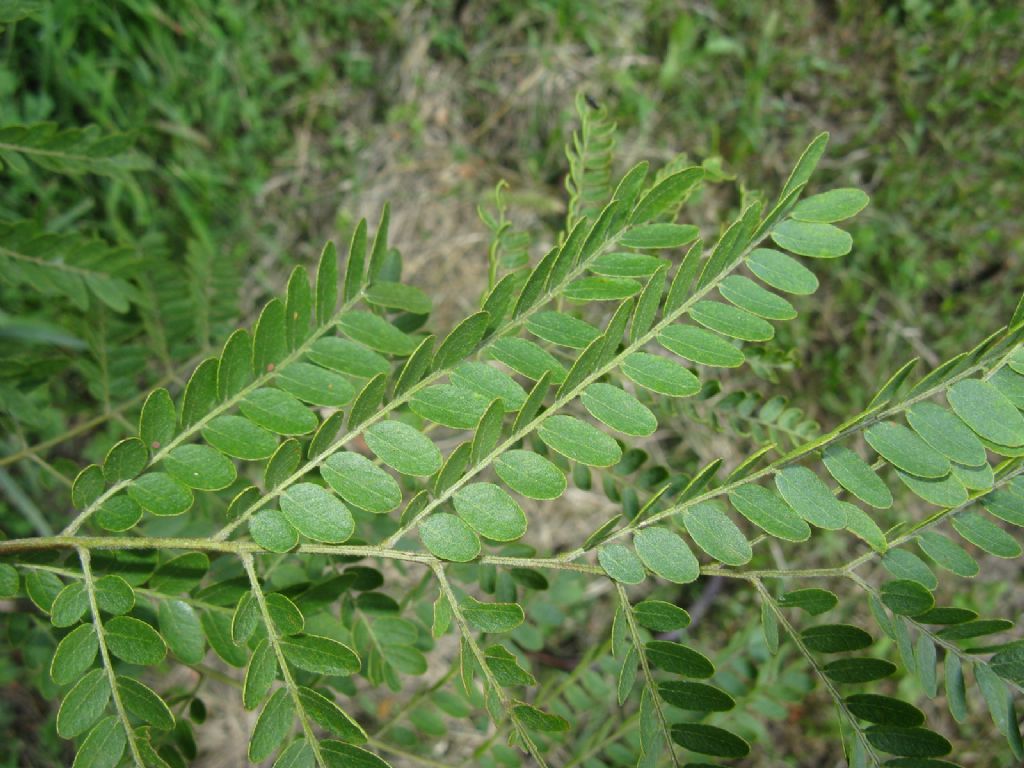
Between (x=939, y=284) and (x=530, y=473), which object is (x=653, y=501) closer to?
(x=530, y=473)

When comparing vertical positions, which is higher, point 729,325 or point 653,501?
point 729,325

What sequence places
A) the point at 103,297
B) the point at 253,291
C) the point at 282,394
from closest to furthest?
the point at 282,394 < the point at 103,297 < the point at 253,291

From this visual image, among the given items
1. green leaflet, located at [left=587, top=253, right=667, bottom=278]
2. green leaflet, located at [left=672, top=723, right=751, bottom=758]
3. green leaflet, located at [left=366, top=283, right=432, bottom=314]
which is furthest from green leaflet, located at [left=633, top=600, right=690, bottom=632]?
green leaflet, located at [left=366, top=283, right=432, bottom=314]

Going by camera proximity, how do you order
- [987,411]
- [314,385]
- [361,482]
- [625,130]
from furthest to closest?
1. [625,130]
2. [314,385]
3. [361,482]
4. [987,411]

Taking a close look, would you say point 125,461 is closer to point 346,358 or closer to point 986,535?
point 346,358

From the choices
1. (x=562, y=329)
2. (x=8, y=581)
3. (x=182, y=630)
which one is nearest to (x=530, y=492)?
(x=562, y=329)

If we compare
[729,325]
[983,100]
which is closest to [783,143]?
[983,100]

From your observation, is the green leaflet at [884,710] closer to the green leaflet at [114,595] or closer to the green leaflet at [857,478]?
the green leaflet at [857,478]
